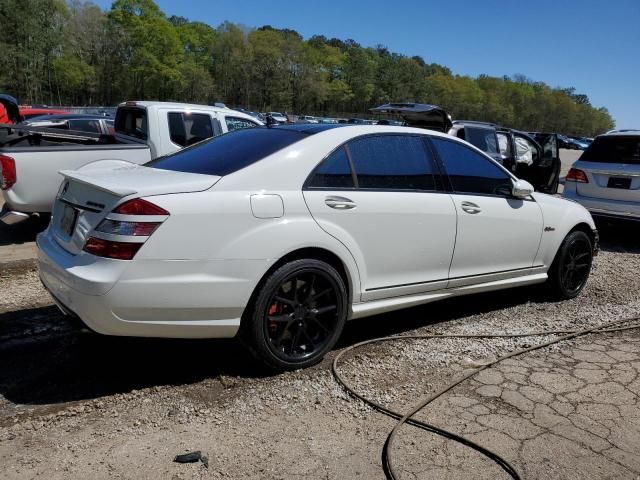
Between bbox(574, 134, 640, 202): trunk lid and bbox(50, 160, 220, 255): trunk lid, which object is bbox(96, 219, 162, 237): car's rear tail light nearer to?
bbox(50, 160, 220, 255): trunk lid

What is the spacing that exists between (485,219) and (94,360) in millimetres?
3076

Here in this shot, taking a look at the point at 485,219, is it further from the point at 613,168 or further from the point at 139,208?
the point at 613,168

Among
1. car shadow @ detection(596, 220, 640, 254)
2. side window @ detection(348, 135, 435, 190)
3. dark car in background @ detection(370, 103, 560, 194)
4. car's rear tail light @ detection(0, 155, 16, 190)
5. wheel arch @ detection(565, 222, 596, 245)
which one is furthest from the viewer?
dark car in background @ detection(370, 103, 560, 194)

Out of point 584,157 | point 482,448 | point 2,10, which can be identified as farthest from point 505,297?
point 2,10

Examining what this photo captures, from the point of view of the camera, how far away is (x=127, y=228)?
2965mm

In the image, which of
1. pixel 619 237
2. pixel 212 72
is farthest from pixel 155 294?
pixel 212 72

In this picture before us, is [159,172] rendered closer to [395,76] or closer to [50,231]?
[50,231]

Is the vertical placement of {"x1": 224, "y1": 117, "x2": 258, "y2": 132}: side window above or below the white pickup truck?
above

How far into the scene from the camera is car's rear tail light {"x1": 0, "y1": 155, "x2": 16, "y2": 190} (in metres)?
6.36

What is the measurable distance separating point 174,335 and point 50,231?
122 centimetres

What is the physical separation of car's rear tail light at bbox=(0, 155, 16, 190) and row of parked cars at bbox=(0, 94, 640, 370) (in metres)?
3.13

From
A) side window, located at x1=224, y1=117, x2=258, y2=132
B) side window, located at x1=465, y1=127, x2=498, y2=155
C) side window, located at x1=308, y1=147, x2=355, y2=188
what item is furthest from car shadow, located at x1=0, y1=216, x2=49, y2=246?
side window, located at x1=465, y1=127, x2=498, y2=155

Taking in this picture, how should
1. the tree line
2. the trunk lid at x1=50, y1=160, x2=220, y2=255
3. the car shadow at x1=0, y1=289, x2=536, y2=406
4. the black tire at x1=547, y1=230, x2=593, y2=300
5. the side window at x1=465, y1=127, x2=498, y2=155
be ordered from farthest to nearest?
1. the tree line
2. the side window at x1=465, y1=127, x2=498, y2=155
3. the black tire at x1=547, y1=230, x2=593, y2=300
4. the car shadow at x1=0, y1=289, x2=536, y2=406
5. the trunk lid at x1=50, y1=160, x2=220, y2=255

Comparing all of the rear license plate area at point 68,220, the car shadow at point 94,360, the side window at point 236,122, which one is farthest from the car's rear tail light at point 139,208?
the side window at point 236,122
